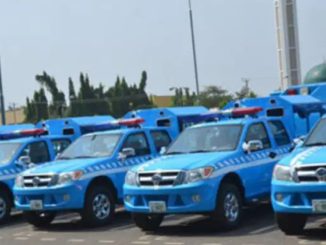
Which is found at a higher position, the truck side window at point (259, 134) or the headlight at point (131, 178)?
the truck side window at point (259, 134)

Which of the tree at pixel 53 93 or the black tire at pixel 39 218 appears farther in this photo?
the tree at pixel 53 93

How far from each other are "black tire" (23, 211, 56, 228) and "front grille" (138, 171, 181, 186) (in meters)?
3.01

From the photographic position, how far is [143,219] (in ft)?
37.8

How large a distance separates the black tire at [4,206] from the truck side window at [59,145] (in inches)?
60.6

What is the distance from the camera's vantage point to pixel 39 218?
527 inches

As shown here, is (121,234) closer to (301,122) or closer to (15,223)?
(15,223)

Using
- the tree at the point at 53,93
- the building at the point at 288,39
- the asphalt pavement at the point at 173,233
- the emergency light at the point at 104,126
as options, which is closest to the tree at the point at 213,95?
the tree at the point at 53,93

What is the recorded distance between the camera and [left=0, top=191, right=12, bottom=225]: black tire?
47.1 feet

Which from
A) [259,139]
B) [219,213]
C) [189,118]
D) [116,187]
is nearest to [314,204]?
[219,213]

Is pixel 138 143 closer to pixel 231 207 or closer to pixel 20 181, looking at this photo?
pixel 20 181

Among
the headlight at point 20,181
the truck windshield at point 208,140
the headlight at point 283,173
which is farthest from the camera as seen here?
the headlight at point 20,181

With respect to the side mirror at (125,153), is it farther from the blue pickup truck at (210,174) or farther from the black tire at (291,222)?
the black tire at (291,222)

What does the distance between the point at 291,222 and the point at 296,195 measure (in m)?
0.71

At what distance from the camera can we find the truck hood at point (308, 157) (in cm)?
930
